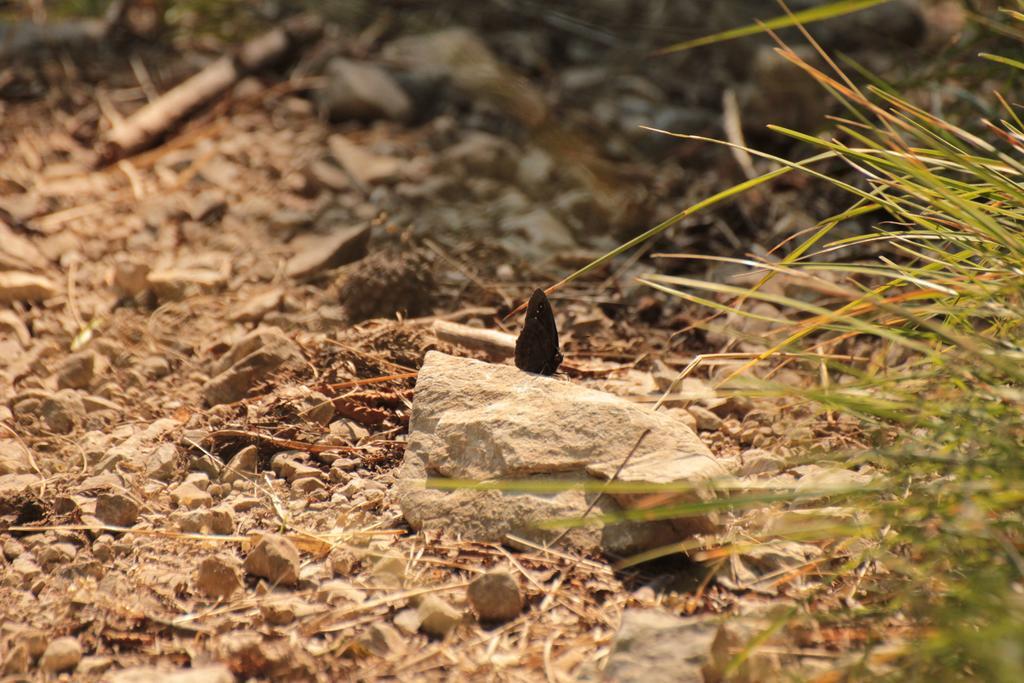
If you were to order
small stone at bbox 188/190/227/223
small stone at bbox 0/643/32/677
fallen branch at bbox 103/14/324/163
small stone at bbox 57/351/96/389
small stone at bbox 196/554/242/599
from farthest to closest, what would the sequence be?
1. fallen branch at bbox 103/14/324/163
2. small stone at bbox 188/190/227/223
3. small stone at bbox 57/351/96/389
4. small stone at bbox 196/554/242/599
5. small stone at bbox 0/643/32/677

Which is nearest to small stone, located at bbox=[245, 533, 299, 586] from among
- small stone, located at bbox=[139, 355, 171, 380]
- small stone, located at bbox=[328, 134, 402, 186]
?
small stone, located at bbox=[139, 355, 171, 380]

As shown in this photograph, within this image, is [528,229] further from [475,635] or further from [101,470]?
[475,635]

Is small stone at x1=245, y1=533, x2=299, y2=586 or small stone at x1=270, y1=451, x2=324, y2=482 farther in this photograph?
small stone at x1=270, y1=451, x2=324, y2=482

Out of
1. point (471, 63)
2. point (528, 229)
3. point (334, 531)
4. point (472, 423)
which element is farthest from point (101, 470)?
point (471, 63)

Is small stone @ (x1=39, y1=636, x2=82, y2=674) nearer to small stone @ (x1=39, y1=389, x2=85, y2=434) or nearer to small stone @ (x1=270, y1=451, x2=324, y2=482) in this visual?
small stone @ (x1=270, y1=451, x2=324, y2=482)

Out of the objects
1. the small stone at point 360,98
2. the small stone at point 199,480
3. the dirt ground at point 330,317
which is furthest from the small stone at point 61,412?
the small stone at point 360,98

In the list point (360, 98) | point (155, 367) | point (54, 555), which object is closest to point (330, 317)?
point (155, 367)

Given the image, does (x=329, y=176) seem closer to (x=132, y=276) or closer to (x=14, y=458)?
(x=132, y=276)
